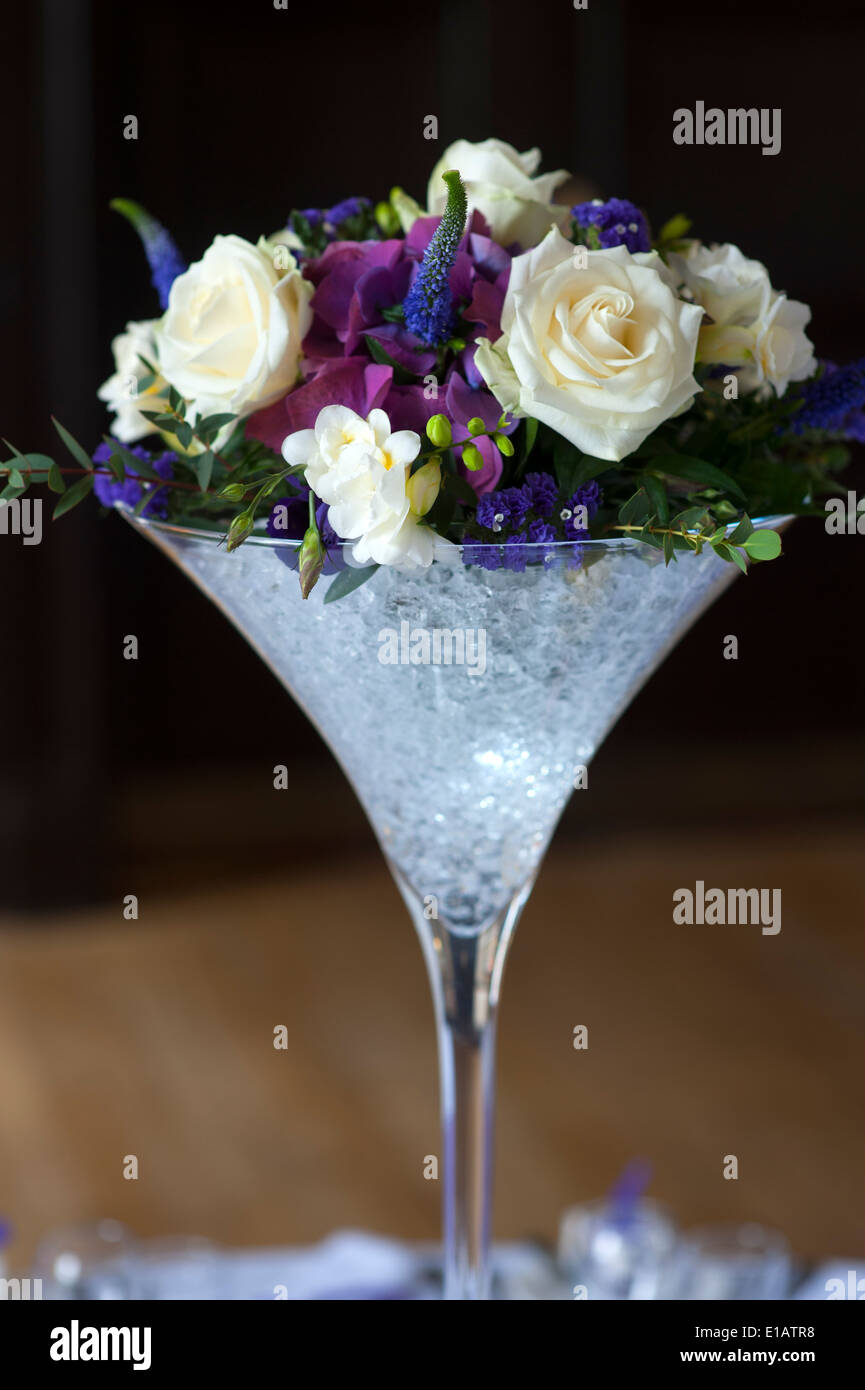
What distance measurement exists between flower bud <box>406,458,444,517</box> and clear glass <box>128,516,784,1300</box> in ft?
0.07

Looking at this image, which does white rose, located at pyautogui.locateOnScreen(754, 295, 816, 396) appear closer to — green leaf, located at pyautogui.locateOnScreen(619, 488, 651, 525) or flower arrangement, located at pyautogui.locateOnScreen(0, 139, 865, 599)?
flower arrangement, located at pyautogui.locateOnScreen(0, 139, 865, 599)

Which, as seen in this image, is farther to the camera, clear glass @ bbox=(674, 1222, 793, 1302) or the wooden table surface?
the wooden table surface

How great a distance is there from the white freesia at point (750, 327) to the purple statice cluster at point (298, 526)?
0.22m

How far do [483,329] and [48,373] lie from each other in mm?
2499

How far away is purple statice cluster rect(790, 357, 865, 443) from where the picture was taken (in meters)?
0.73

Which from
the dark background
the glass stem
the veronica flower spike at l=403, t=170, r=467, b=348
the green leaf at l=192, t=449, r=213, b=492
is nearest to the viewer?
the veronica flower spike at l=403, t=170, r=467, b=348

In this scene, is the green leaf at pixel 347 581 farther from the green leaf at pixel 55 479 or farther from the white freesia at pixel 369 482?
the green leaf at pixel 55 479

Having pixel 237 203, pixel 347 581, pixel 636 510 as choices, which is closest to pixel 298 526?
pixel 347 581

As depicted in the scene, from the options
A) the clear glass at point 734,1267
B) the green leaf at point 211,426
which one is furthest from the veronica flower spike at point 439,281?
the clear glass at point 734,1267

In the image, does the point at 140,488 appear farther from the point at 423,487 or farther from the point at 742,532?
the point at 742,532

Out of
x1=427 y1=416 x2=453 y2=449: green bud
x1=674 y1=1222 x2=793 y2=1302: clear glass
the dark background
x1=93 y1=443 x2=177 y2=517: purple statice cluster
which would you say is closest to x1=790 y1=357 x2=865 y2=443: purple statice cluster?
x1=427 y1=416 x2=453 y2=449: green bud

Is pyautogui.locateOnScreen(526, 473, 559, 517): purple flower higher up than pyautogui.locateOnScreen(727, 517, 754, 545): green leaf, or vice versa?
pyautogui.locateOnScreen(526, 473, 559, 517): purple flower
